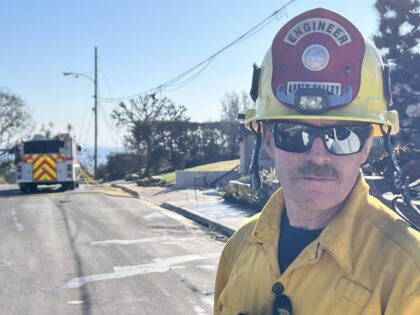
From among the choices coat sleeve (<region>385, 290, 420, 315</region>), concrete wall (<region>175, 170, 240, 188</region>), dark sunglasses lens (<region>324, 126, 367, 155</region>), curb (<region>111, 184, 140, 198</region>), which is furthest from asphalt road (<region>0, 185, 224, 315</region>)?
concrete wall (<region>175, 170, 240, 188</region>)

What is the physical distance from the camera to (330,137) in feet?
6.19

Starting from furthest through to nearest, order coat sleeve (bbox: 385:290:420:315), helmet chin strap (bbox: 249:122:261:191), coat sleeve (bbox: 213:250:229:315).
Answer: helmet chin strap (bbox: 249:122:261:191), coat sleeve (bbox: 213:250:229:315), coat sleeve (bbox: 385:290:420:315)

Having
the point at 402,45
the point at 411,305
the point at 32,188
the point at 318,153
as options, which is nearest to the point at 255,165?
the point at 318,153

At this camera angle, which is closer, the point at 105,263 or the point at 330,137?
the point at 330,137

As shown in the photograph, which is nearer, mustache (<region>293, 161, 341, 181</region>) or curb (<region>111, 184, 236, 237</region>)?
mustache (<region>293, 161, 341, 181</region>)

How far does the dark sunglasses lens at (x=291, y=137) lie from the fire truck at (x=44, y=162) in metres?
20.6

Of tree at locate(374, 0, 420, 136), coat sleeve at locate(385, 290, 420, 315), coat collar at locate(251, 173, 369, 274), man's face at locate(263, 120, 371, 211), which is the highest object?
tree at locate(374, 0, 420, 136)

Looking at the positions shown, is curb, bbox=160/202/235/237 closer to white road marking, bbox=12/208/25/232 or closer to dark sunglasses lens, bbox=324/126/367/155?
white road marking, bbox=12/208/25/232

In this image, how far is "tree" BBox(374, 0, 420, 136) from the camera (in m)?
17.6

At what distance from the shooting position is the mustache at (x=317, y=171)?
187 centimetres

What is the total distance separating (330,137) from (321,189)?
0.59ft


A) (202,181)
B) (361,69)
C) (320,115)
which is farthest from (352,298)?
(202,181)

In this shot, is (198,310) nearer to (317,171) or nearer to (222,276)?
(222,276)

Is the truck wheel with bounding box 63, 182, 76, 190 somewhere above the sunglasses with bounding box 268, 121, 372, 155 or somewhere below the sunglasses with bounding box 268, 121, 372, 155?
below
